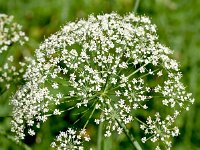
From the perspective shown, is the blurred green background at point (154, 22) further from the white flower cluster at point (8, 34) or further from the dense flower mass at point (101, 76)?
the dense flower mass at point (101, 76)

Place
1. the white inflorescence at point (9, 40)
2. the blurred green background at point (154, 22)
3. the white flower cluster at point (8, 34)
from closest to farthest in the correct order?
1. the white inflorescence at point (9, 40)
2. the white flower cluster at point (8, 34)
3. the blurred green background at point (154, 22)

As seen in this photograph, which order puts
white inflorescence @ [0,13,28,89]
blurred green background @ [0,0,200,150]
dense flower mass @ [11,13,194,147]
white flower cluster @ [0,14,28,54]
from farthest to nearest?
blurred green background @ [0,0,200,150]
white flower cluster @ [0,14,28,54]
white inflorescence @ [0,13,28,89]
dense flower mass @ [11,13,194,147]

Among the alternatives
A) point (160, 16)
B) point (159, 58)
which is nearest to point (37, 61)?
point (159, 58)

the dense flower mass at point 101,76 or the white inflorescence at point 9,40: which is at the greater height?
the white inflorescence at point 9,40

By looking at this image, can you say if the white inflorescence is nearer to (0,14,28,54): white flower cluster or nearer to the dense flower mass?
(0,14,28,54): white flower cluster

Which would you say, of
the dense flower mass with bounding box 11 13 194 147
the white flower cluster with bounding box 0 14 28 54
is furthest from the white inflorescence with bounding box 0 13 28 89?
the dense flower mass with bounding box 11 13 194 147

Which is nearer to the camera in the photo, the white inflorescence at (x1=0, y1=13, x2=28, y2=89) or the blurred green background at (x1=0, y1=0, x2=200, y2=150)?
the white inflorescence at (x1=0, y1=13, x2=28, y2=89)

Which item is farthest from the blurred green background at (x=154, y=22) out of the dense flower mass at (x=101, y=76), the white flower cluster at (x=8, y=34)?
the dense flower mass at (x=101, y=76)

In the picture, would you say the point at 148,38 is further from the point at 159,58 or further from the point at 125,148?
the point at 125,148
